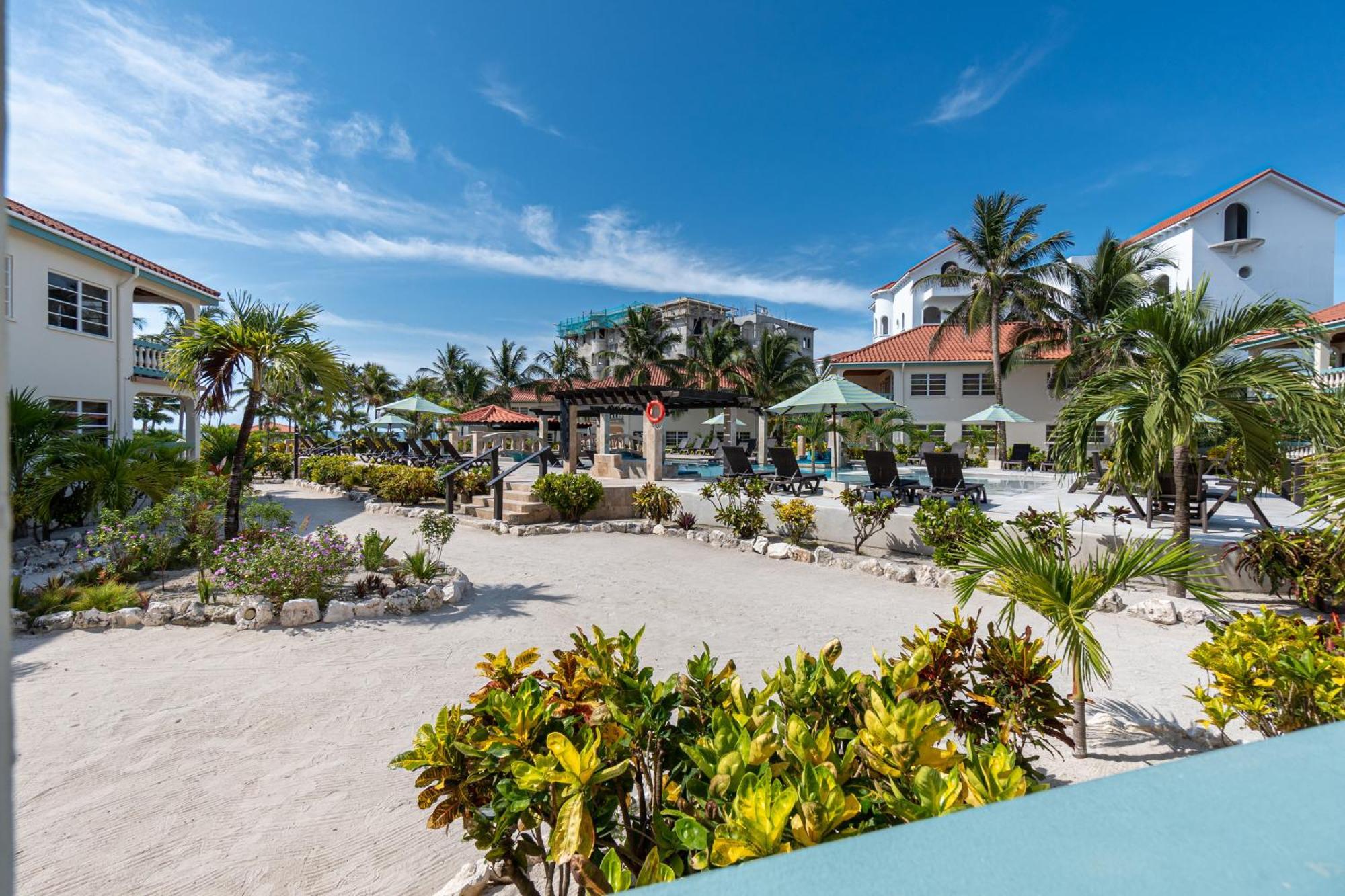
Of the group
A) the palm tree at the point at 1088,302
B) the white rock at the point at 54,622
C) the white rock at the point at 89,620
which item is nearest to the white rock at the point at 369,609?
the white rock at the point at 89,620

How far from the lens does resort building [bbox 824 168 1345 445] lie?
1142 inches

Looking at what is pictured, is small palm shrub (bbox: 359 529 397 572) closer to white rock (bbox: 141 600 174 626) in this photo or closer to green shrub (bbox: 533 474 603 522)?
white rock (bbox: 141 600 174 626)

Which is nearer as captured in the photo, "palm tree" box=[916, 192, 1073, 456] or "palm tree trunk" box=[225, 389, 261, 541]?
"palm tree trunk" box=[225, 389, 261, 541]

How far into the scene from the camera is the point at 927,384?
98.1 feet

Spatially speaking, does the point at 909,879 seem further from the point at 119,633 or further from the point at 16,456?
the point at 16,456

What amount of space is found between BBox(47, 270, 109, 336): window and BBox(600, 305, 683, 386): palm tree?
76.9 feet

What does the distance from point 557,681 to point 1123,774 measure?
1772 mm

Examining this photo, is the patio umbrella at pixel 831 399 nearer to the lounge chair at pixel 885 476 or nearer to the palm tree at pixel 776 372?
the lounge chair at pixel 885 476

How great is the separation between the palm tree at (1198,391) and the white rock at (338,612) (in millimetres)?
7419

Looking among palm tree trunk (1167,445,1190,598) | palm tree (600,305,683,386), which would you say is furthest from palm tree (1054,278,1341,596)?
palm tree (600,305,683,386)

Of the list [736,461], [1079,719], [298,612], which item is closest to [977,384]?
[736,461]

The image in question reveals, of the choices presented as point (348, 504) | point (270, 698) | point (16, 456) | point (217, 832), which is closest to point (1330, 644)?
point (217, 832)

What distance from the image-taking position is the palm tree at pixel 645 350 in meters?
35.6

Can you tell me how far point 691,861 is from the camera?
5.49 ft
